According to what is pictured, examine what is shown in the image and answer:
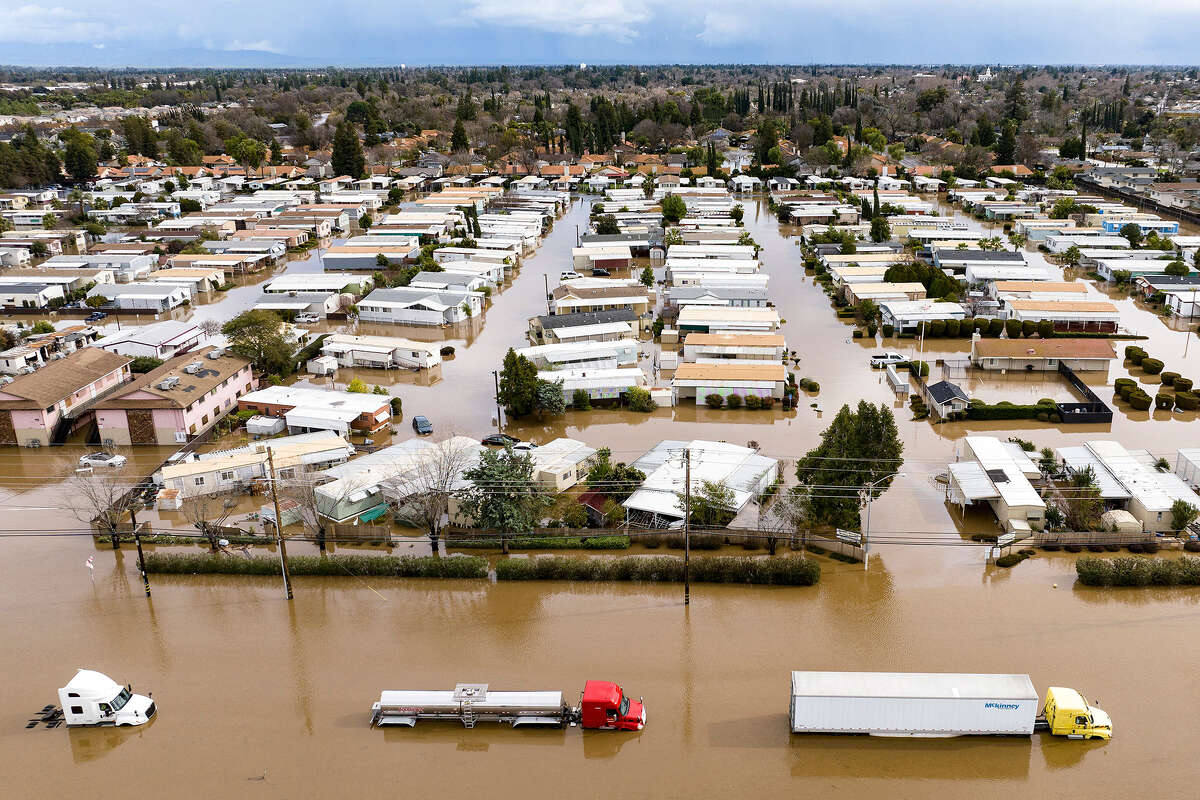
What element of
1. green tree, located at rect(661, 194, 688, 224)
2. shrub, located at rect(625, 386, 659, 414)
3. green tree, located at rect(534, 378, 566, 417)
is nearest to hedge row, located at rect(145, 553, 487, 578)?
green tree, located at rect(534, 378, 566, 417)

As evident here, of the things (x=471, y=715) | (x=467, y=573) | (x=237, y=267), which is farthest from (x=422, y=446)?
(x=237, y=267)


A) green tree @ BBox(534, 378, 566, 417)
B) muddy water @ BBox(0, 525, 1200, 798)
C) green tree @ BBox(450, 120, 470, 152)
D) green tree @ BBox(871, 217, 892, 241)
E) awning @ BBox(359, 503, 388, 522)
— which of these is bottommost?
muddy water @ BBox(0, 525, 1200, 798)

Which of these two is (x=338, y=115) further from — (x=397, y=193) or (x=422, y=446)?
(x=422, y=446)

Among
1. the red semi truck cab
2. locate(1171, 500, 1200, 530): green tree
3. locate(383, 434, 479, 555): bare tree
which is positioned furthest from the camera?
locate(383, 434, 479, 555): bare tree

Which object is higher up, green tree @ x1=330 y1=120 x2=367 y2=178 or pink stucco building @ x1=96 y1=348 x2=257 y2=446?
green tree @ x1=330 y1=120 x2=367 y2=178

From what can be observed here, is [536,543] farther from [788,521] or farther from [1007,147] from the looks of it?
[1007,147]

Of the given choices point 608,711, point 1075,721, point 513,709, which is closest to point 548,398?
point 513,709

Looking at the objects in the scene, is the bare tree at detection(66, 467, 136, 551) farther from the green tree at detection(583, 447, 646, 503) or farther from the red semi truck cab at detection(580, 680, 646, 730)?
the red semi truck cab at detection(580, 680, 646, 730)
